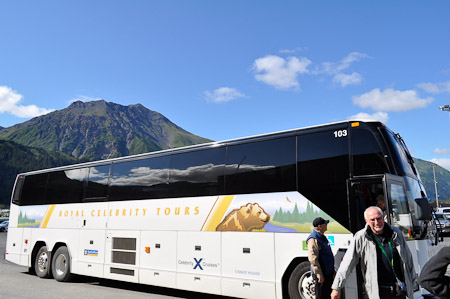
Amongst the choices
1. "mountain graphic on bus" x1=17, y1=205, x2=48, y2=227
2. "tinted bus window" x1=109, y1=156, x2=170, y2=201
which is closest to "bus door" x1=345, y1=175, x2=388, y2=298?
"tinted bus window" x1=109, y1=156, x2=170, y2=201

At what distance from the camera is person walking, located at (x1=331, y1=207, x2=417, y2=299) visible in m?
3.94

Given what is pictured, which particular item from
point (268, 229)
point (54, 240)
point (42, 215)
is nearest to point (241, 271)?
point (268, 229)

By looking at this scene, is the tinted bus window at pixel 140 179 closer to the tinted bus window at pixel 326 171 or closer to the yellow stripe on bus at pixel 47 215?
the yellow stripe on bus at pixel 47 215

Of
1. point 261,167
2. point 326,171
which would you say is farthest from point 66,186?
point 326,171

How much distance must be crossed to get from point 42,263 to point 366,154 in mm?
12079

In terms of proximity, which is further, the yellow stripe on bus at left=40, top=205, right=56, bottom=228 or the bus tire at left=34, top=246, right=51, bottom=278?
the yellow stripe on bus at left=40, top=205, right=56, bottom=228

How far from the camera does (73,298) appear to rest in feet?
31.2

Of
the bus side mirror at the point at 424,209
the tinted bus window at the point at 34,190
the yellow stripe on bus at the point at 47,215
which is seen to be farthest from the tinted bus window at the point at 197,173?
the tinted bus window at the point at 34,190

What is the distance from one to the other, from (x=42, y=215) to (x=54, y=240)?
3.95 ft

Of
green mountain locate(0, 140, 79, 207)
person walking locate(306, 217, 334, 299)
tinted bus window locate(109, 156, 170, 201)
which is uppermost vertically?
green mountain locate(0, 140, 79, 207)

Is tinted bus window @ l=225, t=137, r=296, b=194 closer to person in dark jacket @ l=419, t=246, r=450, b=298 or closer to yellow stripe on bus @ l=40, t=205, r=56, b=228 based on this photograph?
person in dark jacket @ l=419, t=246, r=450, b=298

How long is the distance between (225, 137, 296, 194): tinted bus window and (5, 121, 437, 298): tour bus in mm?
23

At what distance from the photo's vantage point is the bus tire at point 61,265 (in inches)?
493

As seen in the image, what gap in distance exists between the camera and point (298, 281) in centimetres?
727
